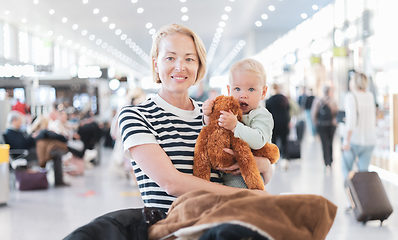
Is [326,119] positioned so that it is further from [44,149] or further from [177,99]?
[177,99]

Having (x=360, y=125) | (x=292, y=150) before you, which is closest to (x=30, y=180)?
(x=292, y=150)

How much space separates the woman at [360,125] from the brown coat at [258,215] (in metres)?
4.43

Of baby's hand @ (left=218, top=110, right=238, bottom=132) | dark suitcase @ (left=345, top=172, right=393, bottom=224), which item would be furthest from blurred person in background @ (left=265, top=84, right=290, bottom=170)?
baby's hand @ (left=218, top=110, right=238, bottom=132)

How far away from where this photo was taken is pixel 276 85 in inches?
320

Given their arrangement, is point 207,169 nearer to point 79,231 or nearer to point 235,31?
point 79,231

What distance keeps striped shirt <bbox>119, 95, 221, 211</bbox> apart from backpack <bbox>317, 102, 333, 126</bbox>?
21.6 ft

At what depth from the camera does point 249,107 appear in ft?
6.23

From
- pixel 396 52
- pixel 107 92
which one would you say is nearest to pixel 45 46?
pixel 107 92

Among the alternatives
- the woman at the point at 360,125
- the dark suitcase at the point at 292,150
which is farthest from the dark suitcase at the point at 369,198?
the dark suitcase at the point at 292,150

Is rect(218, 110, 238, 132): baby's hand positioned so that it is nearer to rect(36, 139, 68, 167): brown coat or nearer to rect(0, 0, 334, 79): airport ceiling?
rect(0, 0, 334, 79): airport ceiling

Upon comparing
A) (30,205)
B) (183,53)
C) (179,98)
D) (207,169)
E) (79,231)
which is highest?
(183,53)

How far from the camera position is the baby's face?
6.11 feet

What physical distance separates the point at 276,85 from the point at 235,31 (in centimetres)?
145

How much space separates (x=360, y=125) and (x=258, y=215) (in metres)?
4.72
